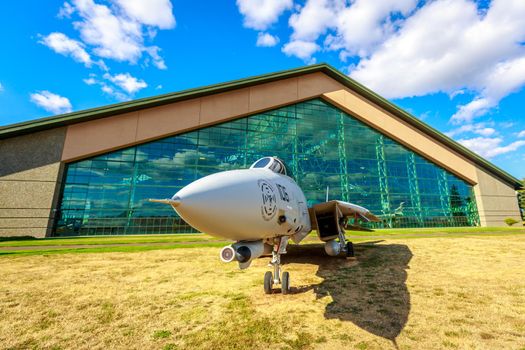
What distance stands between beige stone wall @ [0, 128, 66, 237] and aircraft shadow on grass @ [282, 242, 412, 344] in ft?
92.1

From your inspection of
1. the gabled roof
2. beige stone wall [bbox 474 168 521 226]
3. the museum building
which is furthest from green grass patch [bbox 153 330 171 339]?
beige stone wall [bbox 474 168 521 226]

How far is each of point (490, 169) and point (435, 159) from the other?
1173 centimetres

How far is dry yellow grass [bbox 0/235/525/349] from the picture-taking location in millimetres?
4961

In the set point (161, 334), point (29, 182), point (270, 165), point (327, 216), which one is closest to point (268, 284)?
point (161, 334)

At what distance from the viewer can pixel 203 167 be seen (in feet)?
107

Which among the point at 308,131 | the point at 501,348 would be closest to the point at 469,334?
the point at 501,348

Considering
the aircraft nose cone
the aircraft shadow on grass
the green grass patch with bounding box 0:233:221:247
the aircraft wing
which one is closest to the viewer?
the aircraft nose cone

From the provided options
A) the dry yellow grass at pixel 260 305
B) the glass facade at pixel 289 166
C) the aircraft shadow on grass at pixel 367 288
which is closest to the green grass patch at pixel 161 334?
the dry yellow grass at pixel 260 305

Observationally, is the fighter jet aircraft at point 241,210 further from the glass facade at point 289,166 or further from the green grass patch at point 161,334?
the glass facade at point 289,166

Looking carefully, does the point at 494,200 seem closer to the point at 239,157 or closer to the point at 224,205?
the point at 239,157

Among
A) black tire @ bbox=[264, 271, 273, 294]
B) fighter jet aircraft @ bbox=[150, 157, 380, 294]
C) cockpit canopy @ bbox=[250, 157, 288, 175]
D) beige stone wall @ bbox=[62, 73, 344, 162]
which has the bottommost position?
black tire @ bbox=[264, 271, 273, 294]

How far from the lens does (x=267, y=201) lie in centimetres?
541

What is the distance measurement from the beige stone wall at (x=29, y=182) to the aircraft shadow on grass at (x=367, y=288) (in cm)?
2806

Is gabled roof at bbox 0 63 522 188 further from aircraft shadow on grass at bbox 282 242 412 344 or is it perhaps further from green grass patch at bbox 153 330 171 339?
green grass patch at bbox 153 330 171 339
